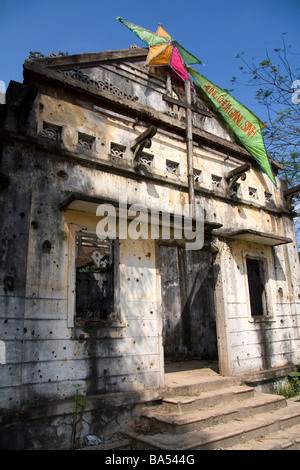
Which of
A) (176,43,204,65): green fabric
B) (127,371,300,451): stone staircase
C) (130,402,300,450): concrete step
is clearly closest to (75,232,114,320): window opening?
(127,371,300,451): stone staircase

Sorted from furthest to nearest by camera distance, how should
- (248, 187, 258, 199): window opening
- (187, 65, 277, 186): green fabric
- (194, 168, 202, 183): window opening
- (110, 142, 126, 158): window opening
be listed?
(248, 187, 258, 199): window opening, (187, 65, 277, 186): green fabric, (194, 168, 202, 183): window opening, (110, 142, 126, 158): window opening

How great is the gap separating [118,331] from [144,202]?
2.70m

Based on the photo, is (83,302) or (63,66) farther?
(83,302)

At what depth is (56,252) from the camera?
5.72 m

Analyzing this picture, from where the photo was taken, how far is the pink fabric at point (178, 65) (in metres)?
8.70

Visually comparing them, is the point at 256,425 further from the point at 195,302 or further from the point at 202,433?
the point at 195,302

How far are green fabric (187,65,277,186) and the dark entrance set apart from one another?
332 cm

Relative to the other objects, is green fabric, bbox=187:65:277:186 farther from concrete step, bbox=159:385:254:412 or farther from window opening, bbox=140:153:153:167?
concrete step, bbox=159:385:254:412

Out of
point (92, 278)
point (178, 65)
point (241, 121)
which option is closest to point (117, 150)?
point (178, 65)

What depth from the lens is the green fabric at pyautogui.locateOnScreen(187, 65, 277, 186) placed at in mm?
9547

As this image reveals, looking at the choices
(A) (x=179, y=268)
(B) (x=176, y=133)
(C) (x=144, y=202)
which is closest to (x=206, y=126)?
(B) (x=176, y=133)

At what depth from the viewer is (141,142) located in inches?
276

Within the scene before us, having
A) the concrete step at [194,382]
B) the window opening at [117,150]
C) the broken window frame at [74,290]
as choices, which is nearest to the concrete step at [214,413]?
the concrete step at [194,382]

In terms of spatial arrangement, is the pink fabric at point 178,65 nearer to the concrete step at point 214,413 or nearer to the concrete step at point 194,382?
the concrete step at point 194,382
